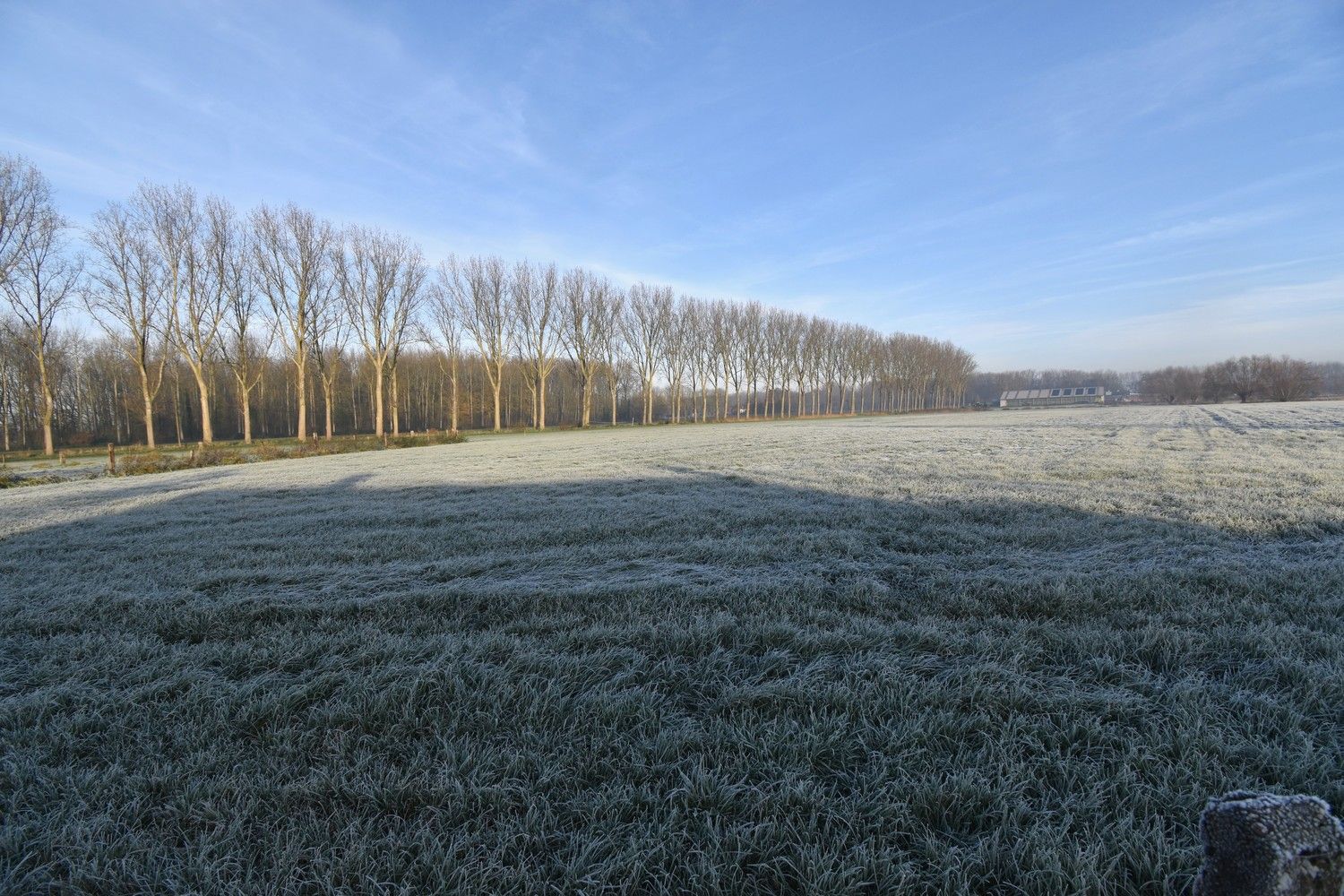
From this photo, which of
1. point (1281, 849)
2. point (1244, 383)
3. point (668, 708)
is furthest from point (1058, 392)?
point (1281, 849)

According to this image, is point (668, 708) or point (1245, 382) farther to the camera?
point (1245, 382)

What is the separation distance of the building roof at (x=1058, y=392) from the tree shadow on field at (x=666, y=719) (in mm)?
136508

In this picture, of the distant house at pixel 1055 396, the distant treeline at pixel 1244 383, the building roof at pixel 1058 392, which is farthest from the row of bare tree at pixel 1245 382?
the building roof at pixel 1058 392

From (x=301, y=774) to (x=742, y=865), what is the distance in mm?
1785

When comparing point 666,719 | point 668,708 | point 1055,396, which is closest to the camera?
point 666,719

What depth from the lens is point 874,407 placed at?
95.9m

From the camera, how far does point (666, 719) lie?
8.36ft

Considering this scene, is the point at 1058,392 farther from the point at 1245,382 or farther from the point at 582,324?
the point at 582,324

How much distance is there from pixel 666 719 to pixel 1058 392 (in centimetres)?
15660

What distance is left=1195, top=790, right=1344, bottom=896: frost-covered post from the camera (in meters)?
0.92

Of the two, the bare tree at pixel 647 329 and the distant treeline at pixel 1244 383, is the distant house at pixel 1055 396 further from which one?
the bare tree at pixel 647 329

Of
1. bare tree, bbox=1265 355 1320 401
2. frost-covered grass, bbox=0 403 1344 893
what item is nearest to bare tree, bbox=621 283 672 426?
frost-covered grass, bbox=0 403 1344 893

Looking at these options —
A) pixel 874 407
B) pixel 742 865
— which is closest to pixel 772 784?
pixel 742 865

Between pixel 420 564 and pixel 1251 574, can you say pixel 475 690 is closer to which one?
pixel 420 564
